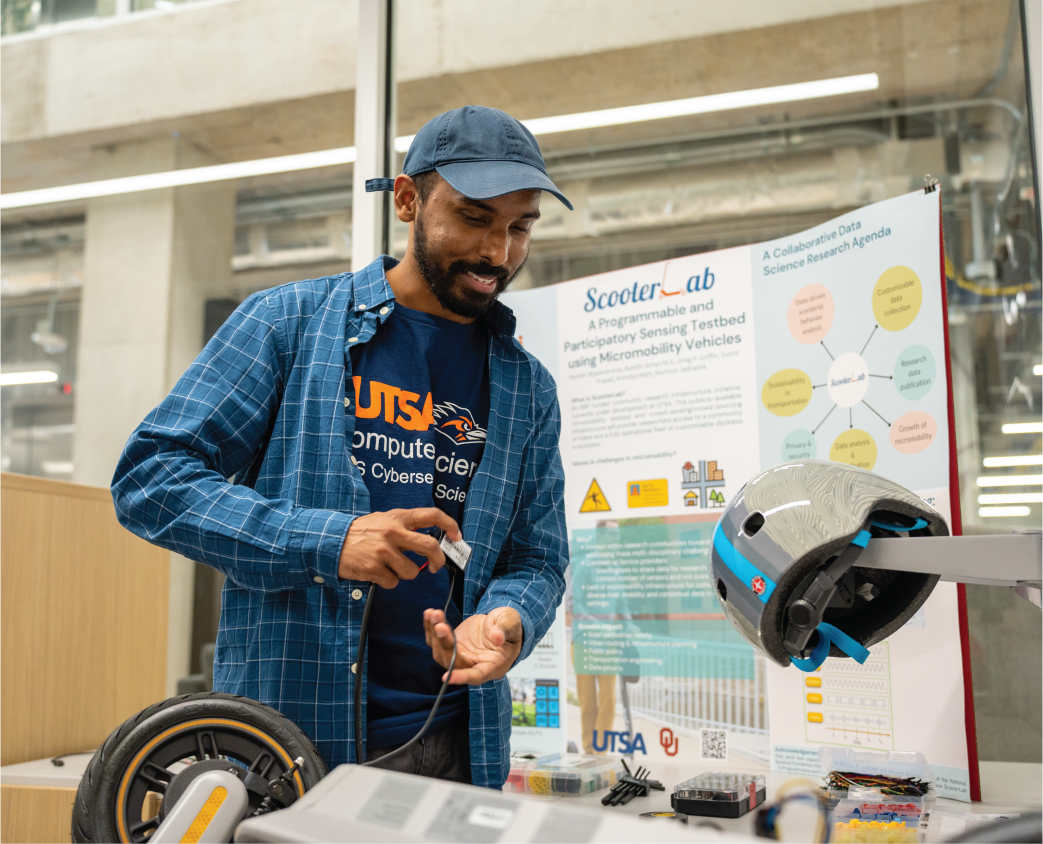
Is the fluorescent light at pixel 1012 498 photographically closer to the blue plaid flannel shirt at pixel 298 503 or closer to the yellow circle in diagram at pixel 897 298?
the yellow circle in diagram at pixel 897 298

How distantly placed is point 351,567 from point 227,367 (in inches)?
14.8

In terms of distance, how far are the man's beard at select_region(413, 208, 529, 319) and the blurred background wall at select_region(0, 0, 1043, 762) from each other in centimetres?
155

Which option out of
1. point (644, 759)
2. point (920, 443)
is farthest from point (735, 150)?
point (644, 759)

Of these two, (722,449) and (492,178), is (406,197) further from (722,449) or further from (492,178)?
(722,449)

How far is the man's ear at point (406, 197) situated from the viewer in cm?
143

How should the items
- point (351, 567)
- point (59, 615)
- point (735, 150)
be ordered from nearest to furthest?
point (351, 567) < point (59, 615) < point (735, 150)

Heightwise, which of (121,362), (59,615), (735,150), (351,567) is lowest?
(59,615)

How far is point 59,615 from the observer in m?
2.50

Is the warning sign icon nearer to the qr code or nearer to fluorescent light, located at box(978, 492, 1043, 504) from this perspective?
the qr code

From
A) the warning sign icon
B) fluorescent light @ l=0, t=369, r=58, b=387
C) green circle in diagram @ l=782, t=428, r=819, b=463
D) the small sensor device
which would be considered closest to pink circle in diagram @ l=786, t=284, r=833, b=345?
green circle in diagram @ l=782, t=428, r=819, b=463

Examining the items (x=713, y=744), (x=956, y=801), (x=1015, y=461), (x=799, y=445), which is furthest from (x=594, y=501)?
(x=1015, y=461)

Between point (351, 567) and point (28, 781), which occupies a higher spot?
point (351, 567)

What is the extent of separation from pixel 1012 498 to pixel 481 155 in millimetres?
2020

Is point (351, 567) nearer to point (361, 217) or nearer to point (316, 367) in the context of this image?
point (316, 367)
